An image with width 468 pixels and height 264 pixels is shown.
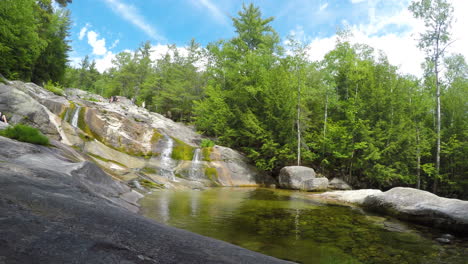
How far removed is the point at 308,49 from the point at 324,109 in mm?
6734

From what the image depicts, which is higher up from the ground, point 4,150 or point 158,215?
point 4,150

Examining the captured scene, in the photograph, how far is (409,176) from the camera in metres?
22.0

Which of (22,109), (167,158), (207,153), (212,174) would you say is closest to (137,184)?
(22,109)

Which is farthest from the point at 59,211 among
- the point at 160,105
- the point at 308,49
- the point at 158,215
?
the point at 160,105

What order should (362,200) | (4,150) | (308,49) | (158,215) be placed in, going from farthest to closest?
1. (308,49)
2. (362,200)
3. (158,215)
4. (4,150)

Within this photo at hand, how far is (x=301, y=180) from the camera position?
19500mm

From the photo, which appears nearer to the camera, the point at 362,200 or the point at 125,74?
the point at 362,200

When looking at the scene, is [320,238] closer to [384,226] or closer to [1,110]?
[384,226]

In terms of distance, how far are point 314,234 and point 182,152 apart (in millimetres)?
16353

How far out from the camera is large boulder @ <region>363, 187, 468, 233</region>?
7.92 metres

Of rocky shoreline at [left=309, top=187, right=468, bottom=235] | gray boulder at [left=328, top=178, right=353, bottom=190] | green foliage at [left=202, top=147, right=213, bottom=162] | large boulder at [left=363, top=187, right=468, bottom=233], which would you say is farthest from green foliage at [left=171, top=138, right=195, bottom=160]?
large boulder at [left=363, top=187, right=468, bottom=233]

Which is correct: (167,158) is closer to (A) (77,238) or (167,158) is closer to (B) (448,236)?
(B) (448,236)

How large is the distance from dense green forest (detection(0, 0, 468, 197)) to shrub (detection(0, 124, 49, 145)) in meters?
16.9

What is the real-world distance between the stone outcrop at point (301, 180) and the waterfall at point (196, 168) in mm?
6862
